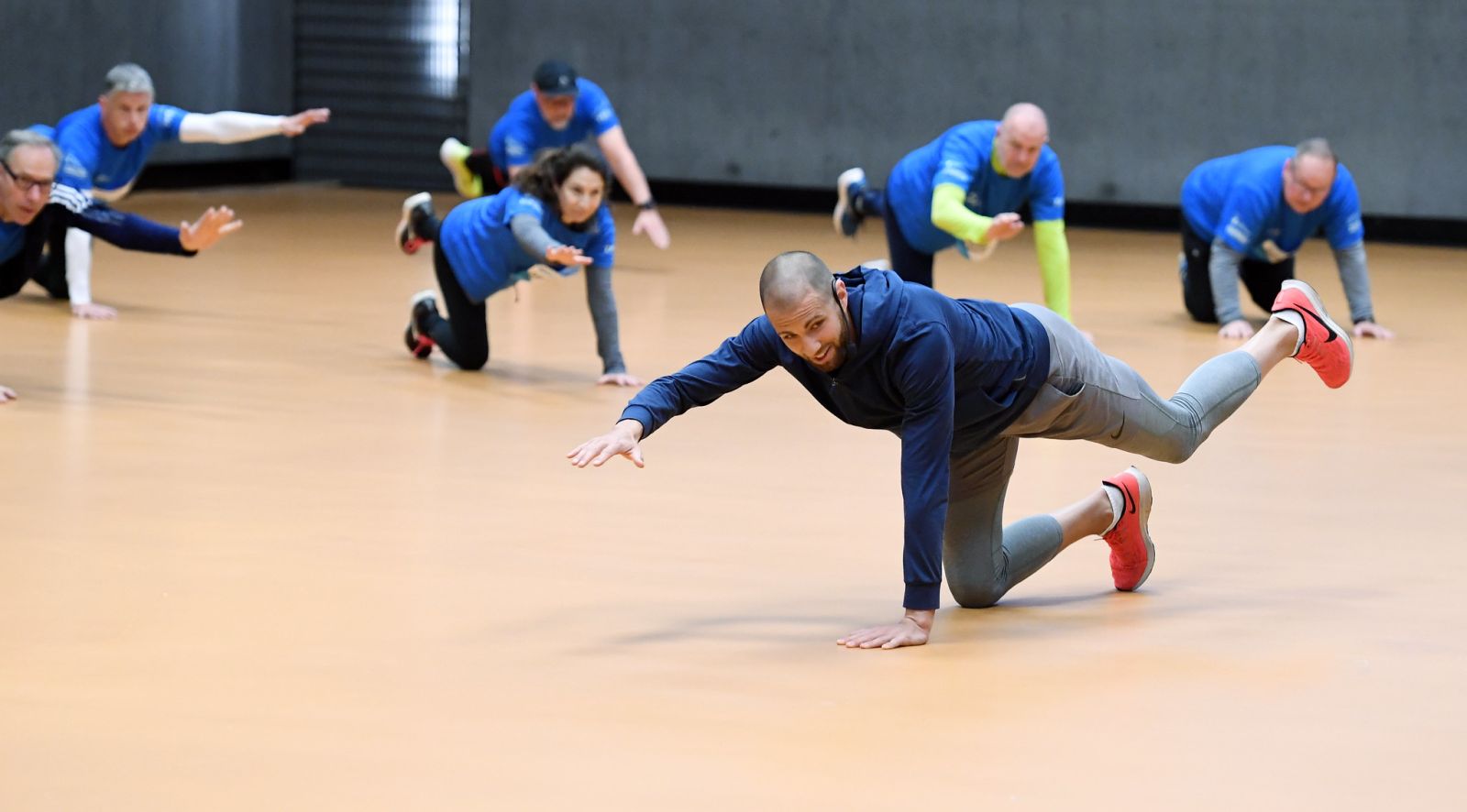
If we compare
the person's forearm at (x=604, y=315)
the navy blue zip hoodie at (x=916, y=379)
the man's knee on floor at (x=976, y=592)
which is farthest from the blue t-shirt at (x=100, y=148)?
the man's knee on floor at (x=976, y=592)

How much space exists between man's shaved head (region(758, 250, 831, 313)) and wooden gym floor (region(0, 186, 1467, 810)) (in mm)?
641

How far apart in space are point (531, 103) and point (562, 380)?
3.12 m

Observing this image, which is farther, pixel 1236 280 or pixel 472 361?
pixel 1236 280

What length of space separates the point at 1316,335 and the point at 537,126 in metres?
5.41

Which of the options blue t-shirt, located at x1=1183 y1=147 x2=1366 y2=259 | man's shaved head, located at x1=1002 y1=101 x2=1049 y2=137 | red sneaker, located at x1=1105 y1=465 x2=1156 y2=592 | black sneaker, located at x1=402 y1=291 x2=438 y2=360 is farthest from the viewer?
blue t-shirt, located at x1=1183 y1=147 x2=1366 y2=259

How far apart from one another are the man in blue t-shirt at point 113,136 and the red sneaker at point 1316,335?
412 cm

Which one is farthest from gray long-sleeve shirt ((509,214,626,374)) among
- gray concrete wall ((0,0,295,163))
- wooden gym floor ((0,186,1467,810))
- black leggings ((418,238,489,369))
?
gray concrete wall ((0,0,295,163))

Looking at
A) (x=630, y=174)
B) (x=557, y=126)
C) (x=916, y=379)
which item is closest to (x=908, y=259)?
(x=630, y=174)

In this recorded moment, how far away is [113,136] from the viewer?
7.11 meters

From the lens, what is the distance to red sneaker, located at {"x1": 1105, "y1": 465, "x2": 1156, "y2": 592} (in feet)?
12.0

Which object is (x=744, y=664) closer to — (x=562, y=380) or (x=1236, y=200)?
(x=562, y=380)

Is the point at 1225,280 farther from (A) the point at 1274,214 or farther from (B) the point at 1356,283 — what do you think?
(B) the point at 1356,283

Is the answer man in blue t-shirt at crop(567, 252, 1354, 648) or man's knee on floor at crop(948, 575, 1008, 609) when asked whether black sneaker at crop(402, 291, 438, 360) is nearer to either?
man in blue t-shirt at crop(567, 252, 1354, 648)

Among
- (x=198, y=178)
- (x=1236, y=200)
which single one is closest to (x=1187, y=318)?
(x=1236, y=200)
